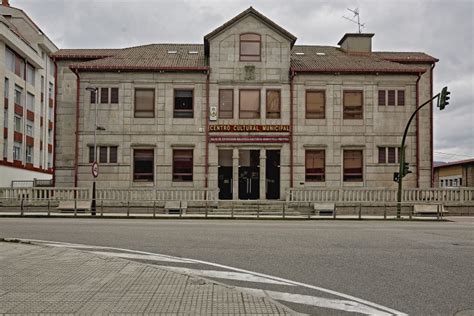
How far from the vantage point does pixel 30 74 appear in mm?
56250

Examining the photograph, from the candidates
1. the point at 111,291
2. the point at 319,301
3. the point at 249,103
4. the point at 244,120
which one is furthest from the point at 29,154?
the point at 319,301

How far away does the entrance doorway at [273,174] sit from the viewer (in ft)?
112

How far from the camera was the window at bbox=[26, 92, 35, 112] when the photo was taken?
54.9m

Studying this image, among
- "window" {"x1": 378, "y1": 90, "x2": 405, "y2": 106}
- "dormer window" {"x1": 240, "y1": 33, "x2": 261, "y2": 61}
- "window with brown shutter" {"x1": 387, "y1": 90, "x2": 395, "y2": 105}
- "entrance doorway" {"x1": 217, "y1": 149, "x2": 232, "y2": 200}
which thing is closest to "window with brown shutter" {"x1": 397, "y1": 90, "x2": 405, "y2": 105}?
"window" {"x1": 378, "y1": 90, "x2": 405, "y2": 106}

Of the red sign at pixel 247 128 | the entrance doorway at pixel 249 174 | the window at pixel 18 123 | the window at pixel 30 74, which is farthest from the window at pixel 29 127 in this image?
the entrance doorway at pixel 249 174

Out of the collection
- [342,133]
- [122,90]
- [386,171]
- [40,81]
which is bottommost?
[386,171]

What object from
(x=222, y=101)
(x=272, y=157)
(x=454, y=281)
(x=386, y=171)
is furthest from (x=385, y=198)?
(x=454, y=281)

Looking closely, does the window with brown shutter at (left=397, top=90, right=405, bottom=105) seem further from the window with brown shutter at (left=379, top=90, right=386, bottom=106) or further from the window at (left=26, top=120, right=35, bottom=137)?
the window at (left=26, top=120, right=35, bottom=137)

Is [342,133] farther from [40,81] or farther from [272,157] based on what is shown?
[40,81]

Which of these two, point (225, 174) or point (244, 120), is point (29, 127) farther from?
point (244, 120)

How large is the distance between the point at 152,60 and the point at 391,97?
1564cm

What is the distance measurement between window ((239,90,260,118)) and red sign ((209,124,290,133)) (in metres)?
0.86

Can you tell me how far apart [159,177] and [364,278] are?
25538mm

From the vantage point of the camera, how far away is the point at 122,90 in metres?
34.2
